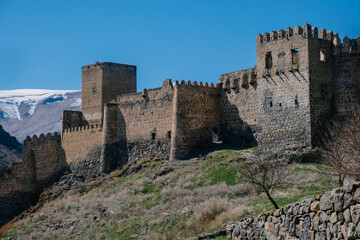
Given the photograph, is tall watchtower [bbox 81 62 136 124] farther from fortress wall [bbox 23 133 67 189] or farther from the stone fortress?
fortress wall [bbox 23 133 67 189]

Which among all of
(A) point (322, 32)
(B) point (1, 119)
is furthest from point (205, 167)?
(B) point (1, 119)

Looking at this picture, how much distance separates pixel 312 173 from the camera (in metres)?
23.5

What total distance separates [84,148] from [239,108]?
13.1 meters

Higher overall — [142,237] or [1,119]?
[1,119]

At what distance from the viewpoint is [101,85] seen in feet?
149

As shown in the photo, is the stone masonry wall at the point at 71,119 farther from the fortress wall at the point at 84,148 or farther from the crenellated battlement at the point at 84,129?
the fortress wall at the point at 84,148

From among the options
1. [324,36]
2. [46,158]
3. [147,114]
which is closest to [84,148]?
[46,158]

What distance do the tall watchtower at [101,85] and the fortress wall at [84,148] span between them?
4.55 metres

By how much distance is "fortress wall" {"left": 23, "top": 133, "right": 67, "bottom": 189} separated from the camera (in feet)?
136

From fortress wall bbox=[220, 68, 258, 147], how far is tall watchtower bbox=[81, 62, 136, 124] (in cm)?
1433

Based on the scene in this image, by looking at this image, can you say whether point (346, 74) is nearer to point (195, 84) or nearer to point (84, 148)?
point (195, 84)

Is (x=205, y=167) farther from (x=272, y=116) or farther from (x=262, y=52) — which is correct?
(x=262, y=52)

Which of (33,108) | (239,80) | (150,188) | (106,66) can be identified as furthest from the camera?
(33,108)

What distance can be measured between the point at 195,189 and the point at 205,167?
3372 mm
